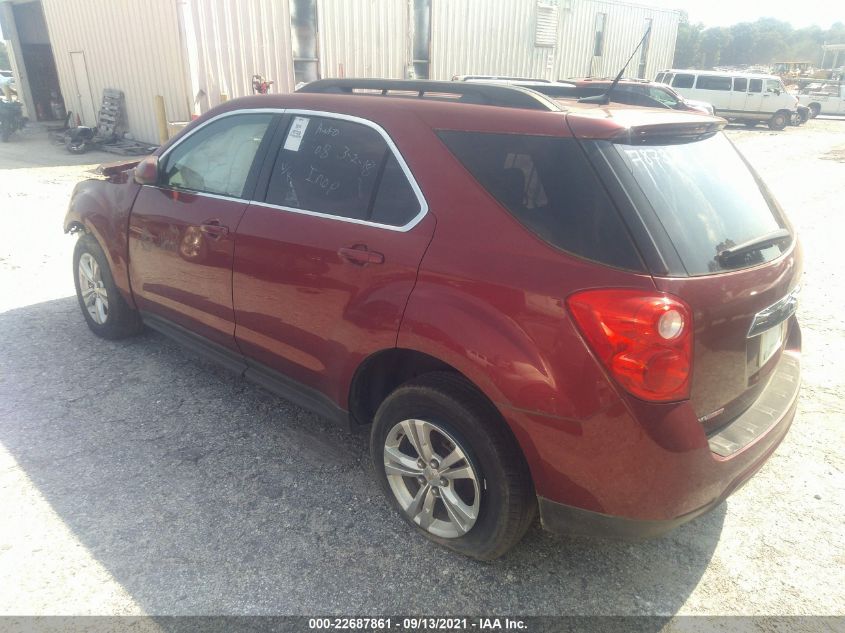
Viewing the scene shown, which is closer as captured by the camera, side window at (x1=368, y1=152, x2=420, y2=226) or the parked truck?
side window at (x1=368, y1=152, x2=420, y2=226)

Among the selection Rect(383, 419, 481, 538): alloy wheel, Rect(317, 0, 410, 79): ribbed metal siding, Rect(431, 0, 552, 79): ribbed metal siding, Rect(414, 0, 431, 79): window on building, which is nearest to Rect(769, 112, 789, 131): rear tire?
Rect(431, 0, 552, 79): ribbed metal siding

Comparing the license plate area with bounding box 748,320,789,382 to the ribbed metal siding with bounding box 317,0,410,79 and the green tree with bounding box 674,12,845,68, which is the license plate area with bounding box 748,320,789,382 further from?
the green tree with bounding box 674,12,845,68

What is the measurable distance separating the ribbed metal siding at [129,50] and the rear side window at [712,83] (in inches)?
752

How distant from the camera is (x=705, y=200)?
87.0 inches

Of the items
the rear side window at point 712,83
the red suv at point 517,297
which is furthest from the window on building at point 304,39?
the rear side window at point 712,83

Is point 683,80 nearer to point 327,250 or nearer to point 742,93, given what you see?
point 742,93

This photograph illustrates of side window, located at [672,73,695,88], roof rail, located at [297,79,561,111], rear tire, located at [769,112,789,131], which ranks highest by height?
roof rail, located at [297,79,561,111]

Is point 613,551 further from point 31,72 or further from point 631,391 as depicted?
point 31,72

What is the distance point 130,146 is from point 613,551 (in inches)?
573

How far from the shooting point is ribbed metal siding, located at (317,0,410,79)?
13683mm

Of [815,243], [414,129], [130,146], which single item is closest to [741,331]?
[414,129]

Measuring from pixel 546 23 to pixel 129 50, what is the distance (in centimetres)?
1257

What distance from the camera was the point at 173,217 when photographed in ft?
11.1

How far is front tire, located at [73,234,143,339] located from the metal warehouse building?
911 cm
